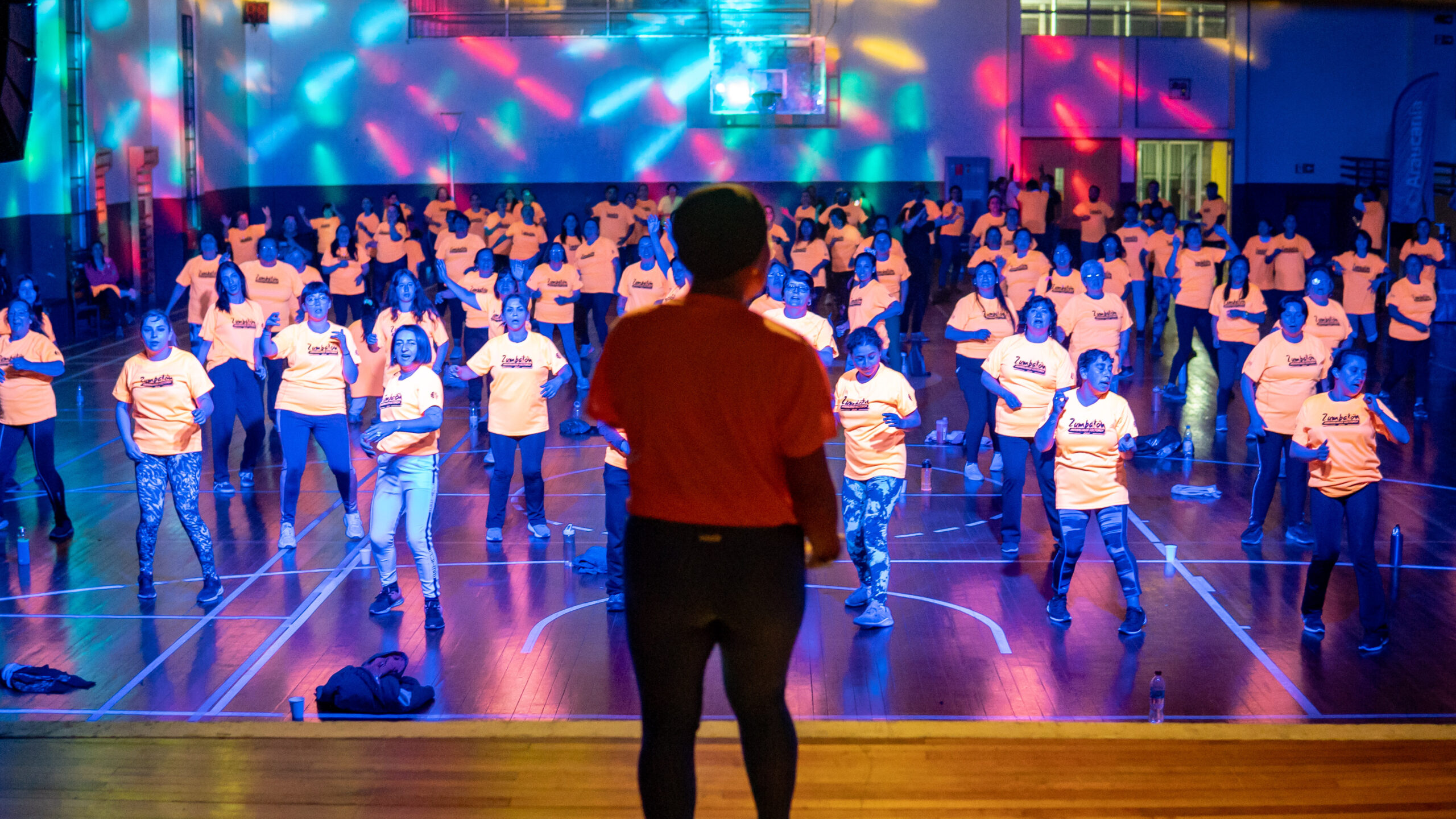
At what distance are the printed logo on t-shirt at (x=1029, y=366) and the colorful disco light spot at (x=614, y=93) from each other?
20.4 metres

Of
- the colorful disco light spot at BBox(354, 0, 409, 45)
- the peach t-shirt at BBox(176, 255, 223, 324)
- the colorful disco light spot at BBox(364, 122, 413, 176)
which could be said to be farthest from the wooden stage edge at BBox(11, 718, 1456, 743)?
the colorful disco light spot at BBox(354, 0, 409, 45)

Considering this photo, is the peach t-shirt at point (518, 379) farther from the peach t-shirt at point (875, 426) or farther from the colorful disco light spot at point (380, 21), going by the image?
the colorful disco light spot at point (380, 21)

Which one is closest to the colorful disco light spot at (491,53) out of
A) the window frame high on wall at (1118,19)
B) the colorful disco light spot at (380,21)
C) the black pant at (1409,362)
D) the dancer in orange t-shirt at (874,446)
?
the colorful disco light spot at (380,21)

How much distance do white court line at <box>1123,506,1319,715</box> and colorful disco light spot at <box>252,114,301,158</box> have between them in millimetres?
22862

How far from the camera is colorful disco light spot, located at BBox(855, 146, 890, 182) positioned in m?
29.4

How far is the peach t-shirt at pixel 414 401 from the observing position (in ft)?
28.3

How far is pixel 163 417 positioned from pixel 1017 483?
565cm

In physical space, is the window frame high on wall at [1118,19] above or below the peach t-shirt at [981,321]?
above

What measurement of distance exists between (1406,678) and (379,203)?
981 inches

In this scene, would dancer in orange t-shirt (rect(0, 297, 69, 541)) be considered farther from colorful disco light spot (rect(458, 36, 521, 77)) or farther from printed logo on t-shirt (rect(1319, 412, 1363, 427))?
colorful disco light spot (rect(458, 36, 521, 77))

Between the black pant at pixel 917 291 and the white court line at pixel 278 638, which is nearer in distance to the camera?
the white court line at pixel 278 638

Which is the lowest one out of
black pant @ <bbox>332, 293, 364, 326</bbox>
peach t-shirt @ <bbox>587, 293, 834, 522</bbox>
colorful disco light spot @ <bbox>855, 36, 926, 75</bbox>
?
peach t-shirt @ <bbox>587, 293, 834, 522</bbox>

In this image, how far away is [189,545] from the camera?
35.1 feet

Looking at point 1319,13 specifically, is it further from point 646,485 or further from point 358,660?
point 646,485
